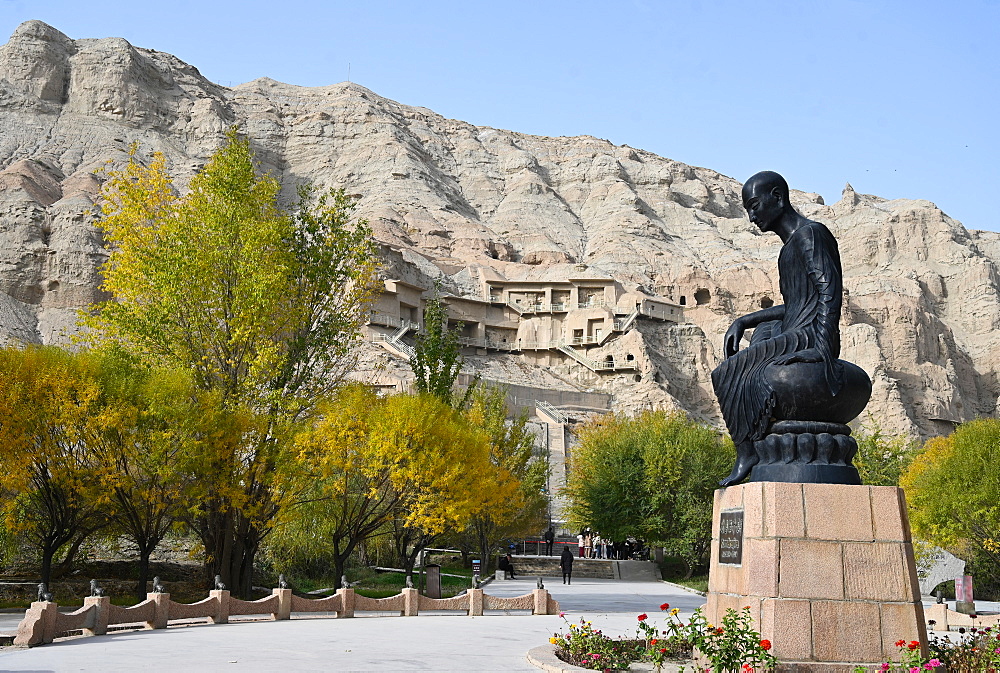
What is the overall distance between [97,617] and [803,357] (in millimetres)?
11635

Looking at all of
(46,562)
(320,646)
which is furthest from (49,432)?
(320,646)

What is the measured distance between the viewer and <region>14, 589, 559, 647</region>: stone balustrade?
1345 centimetres

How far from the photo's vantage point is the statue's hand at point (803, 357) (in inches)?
376

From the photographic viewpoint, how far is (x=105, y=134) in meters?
109

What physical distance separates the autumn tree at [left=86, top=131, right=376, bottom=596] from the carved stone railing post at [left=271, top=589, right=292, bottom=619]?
3.02m

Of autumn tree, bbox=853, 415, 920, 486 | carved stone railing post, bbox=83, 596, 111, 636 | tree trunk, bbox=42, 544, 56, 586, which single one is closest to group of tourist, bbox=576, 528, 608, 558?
autumn tree, bbox=853, 415, 920, 486

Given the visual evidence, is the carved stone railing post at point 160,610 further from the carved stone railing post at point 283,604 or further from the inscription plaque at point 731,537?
the inscription plaque at point 731,537

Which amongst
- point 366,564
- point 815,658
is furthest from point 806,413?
point 366,564

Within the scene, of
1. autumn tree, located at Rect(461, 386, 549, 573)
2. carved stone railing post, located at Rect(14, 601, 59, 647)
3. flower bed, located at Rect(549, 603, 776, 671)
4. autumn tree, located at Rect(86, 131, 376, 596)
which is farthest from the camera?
autumn tree, located at Rect(461, 386, 549, 573)

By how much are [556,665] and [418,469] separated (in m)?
13.3

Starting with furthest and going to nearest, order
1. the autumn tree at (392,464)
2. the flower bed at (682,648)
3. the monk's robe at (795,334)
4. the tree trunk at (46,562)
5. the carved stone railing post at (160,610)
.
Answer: the autumn tree at (392,464), the tree trunk at (46,562), the carved stone railing post at (160,610), the monk's robe at (795,334), the flower bed at (682,648)

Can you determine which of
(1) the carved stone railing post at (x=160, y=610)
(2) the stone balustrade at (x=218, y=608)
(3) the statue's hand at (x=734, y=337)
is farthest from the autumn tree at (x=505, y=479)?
(3) the statue's hand at (x=734, y=337)

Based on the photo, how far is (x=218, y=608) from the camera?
56.2ft

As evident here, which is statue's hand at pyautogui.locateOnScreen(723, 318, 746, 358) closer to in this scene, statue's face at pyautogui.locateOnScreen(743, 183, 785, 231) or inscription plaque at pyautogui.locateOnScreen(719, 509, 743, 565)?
Answer: statue's face at pyautogui.locateOnScreen(743, 183, 785, 231)
